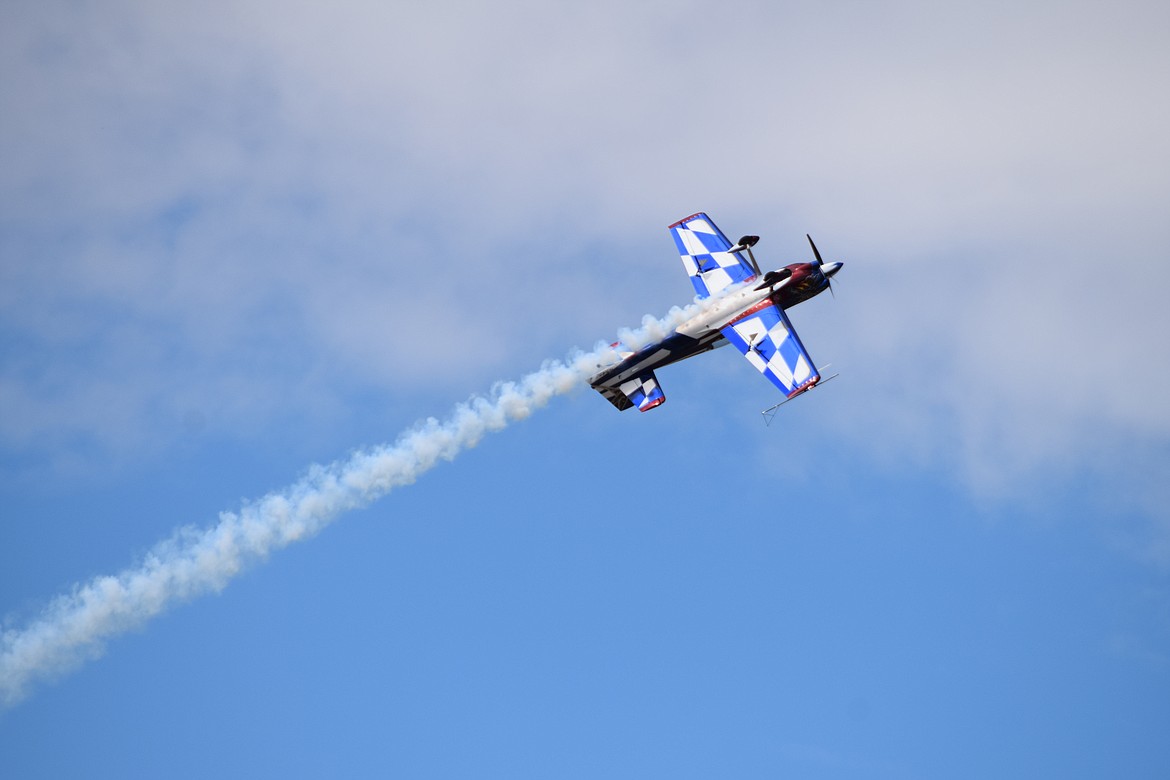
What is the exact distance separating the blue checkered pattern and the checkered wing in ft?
12.5

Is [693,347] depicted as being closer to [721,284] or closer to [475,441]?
[721,284]

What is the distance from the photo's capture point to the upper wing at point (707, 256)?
60.2 m

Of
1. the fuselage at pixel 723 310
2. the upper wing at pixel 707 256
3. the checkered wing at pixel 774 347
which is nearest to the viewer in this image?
the checkered wing at pixel 774 347

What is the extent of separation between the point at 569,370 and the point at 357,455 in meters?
9.79

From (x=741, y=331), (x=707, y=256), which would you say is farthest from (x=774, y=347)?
(x=707, y=256)

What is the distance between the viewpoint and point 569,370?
58406 millimetres

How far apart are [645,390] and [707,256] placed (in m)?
7.28

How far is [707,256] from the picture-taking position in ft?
201

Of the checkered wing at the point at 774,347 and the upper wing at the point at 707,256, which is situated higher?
the upper wing at the point at 707,256

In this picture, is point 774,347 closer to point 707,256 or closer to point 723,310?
point 723,310

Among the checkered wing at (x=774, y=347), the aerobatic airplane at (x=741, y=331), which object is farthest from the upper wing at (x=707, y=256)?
the checkered wing at (x=774, y=347)

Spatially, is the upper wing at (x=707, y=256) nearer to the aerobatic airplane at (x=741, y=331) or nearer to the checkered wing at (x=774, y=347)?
the aerobatic airplane at (x=741, y=331)

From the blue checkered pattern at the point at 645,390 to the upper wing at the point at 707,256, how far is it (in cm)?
455

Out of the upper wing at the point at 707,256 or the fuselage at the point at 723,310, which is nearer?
the fuselage at the point at 723,310
